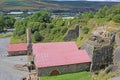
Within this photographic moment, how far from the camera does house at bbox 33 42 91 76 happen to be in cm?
2406

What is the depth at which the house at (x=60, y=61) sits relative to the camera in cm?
2406

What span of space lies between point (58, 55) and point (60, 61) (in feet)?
3.50

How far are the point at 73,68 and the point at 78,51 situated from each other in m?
2.25

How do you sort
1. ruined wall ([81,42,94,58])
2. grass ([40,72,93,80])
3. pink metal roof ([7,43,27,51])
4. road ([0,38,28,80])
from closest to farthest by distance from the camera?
grass ([40,72,93,80]) < ruined wall ([81,42,94,58]) < road ([0,38,28,80]) < pink metal roof ([7,43,27,51])

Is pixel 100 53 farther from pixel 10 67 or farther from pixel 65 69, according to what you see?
pixel 10 67

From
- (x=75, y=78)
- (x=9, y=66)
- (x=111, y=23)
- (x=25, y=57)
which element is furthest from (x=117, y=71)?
(x=25, y=57)

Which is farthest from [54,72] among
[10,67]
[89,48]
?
[10,67]

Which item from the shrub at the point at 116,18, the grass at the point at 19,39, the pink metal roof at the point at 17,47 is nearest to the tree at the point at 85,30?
the shrub at the point at 116,18

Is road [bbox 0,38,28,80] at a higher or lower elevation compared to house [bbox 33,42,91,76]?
lower

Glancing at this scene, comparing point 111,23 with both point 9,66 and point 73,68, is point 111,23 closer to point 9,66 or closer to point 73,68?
point 73,68

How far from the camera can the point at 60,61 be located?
2469 centimetres

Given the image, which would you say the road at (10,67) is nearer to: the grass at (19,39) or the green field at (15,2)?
the grass at (19,39)

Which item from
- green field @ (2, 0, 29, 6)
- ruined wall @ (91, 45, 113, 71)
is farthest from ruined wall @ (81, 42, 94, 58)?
green field @ (2, 0, 29, 6)

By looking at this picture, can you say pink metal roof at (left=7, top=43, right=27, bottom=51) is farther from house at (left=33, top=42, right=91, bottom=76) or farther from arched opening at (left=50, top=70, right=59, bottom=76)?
arched opening at (left=50, top=70, right=59, bottom=76)
